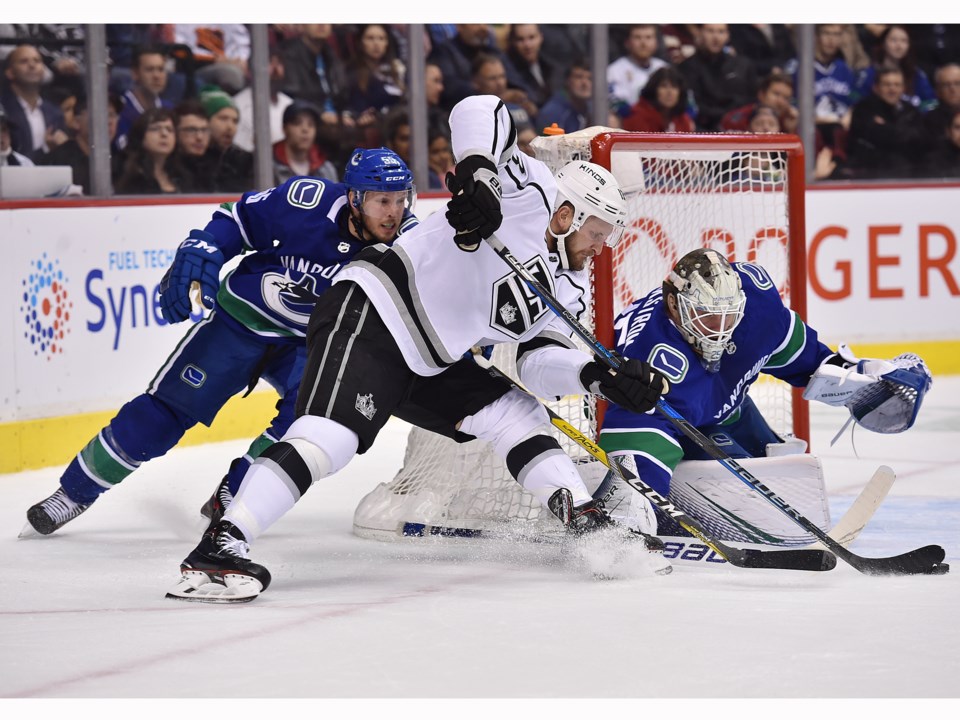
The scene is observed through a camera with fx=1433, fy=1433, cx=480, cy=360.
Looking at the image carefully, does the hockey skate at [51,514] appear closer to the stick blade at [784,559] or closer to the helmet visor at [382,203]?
the helmet visor at [382,203]

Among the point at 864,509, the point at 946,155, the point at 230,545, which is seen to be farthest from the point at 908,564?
the point at 946,155

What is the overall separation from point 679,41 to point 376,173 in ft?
14.8

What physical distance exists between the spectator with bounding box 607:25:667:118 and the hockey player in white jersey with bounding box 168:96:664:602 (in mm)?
4246

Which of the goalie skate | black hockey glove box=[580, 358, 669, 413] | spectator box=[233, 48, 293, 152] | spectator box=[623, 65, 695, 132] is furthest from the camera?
spectator box=[623, 65, 695, 132]

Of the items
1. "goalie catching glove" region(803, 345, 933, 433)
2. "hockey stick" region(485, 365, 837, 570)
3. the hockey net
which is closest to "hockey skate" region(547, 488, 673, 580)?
"hockey stick" region(485, 365, 837, 570)

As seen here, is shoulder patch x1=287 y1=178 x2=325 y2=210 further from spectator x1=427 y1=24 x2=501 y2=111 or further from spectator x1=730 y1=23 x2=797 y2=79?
spectator x1=730 y1=23 x2=797 y2=79

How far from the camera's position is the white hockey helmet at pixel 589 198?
2.70 metres

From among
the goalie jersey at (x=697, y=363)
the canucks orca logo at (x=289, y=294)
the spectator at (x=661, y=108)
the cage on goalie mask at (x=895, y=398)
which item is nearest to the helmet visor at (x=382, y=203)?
the canucks orca logo at (x=289, y=294)

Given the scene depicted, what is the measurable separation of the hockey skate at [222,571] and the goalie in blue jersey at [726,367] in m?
0.83

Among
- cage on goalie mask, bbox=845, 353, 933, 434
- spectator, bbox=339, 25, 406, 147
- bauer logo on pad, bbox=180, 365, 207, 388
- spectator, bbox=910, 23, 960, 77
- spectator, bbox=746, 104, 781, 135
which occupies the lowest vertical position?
cage on goalie mask, bbox=845, 353, 933, 434

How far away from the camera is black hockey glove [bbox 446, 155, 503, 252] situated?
2.48 meters

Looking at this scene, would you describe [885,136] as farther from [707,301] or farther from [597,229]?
[597,229]

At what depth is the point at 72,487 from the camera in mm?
3227

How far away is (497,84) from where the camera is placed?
6527 millimetres
